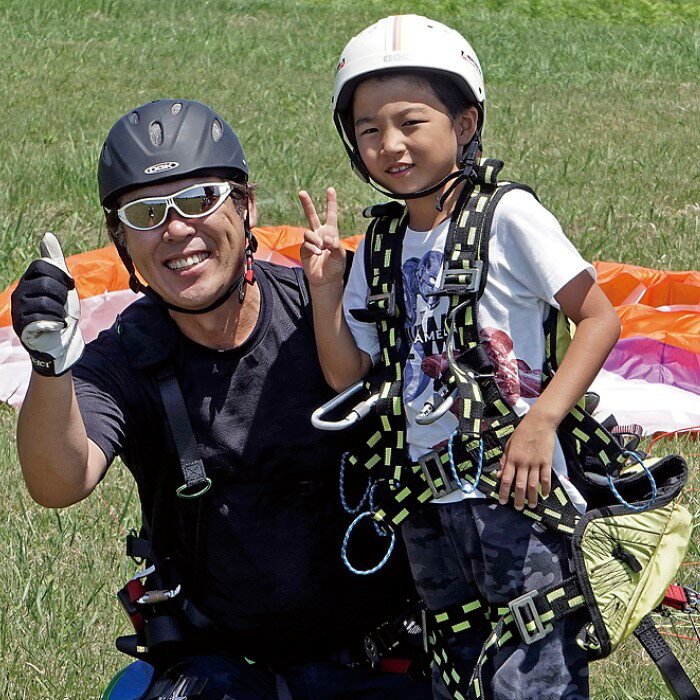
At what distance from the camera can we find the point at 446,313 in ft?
11.1

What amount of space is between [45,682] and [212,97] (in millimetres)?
10765

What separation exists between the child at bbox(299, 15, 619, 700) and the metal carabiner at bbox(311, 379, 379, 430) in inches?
3.5

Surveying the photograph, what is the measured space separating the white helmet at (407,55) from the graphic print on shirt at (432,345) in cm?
55

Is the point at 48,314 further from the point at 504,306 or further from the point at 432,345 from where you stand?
the point at 504,306

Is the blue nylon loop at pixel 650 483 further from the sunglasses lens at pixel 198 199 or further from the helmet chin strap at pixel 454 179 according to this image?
the sunglasses lens at pixel 198 199

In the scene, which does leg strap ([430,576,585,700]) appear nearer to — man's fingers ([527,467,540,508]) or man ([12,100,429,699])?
man's fingers ([527,467,540,508])

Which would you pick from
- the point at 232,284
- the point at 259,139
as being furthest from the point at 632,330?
the point at 259,139

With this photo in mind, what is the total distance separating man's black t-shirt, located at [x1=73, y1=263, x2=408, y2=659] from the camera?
143 inches

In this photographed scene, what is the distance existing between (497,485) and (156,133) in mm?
1534

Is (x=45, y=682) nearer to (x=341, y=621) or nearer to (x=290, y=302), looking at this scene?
(x=341, y=621)

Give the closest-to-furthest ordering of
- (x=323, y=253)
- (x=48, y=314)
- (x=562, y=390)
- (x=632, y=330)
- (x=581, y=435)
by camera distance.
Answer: (x=48, y=314), (x=562, y=390), (x=581, y=435), (x=323, y=253), (x=632, y=330)

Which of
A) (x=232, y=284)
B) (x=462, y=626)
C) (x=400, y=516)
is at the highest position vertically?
(x=232, y=284)

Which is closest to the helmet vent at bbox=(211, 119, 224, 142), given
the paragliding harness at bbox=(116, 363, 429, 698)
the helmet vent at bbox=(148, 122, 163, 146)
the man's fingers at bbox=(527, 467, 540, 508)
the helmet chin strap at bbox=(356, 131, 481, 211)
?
the helmet vent at bbox=(148, 122, 163, 146)

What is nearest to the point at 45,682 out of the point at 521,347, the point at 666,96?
the point at 521,347
